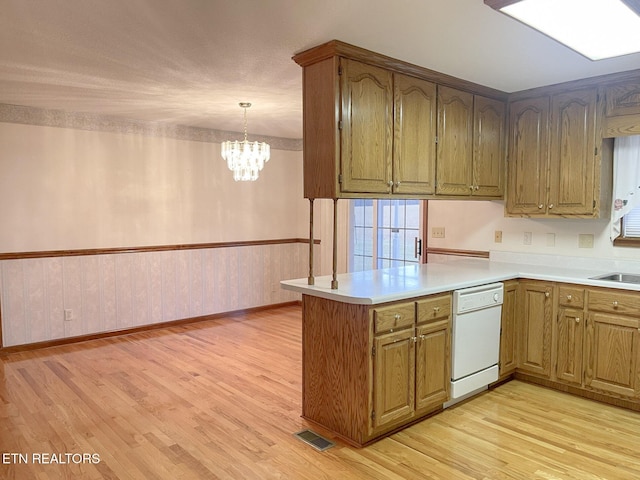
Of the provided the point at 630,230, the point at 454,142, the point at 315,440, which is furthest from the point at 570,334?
the point at 315,440

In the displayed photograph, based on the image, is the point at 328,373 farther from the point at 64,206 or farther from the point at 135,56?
the point at 64,206

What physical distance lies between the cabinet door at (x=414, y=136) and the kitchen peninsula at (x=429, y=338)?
2.26 ft

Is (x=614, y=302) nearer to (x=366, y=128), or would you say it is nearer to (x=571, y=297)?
(x=571, y=297)

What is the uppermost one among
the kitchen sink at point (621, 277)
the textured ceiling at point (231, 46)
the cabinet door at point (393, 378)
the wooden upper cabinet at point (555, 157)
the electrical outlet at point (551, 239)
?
the textured ceiling at point (231, 46)

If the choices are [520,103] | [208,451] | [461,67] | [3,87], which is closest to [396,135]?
[461,67]

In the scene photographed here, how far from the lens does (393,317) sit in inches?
109

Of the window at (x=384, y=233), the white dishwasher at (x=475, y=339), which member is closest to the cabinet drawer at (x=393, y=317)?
the white dishwasher at (x=475, y=339)

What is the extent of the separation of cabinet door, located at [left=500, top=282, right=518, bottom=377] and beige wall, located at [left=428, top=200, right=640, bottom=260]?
2.35 feet

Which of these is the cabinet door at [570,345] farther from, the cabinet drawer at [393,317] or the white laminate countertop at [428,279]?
the cabinet drawer at [393,317]

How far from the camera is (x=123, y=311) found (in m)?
5.27

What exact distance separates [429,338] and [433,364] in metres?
0.19

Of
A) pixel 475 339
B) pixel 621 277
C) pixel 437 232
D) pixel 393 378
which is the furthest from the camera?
pixel 437 232

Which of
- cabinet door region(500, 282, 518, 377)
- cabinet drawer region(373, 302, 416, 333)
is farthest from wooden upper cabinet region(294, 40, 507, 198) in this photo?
cabinet door region(500, 282, 518, 377)

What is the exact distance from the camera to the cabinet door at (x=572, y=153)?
11.9 feet
